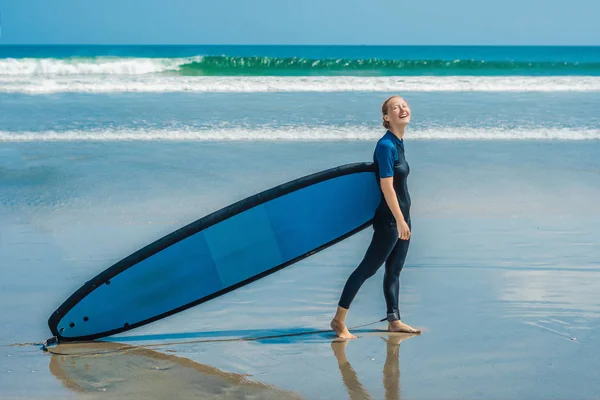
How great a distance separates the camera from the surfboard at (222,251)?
351 centimetres

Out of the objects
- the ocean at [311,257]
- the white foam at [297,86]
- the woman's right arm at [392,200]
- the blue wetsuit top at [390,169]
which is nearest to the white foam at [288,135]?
the ocean at [311,257]

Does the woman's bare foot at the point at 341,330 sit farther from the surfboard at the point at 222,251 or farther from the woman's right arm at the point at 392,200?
the woman's right arm at the point at 392,200

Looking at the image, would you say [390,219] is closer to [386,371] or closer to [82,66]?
[386,371]

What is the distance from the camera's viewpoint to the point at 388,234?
11.3 feet

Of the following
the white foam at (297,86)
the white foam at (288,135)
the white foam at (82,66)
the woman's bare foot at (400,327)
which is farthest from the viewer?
the white foam at (82,66)

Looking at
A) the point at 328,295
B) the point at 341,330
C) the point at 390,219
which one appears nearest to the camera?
the point at 390,219

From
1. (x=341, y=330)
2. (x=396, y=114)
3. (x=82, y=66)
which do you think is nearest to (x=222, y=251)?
(x=341, y=330)

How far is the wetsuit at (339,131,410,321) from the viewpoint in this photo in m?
3.30

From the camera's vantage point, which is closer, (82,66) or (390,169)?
(390,169)

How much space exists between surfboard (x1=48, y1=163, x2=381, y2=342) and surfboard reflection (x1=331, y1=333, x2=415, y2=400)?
0.56 meters

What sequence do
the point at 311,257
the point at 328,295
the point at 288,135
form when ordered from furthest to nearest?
the point at 288,135 < the point at 311,257 < the point at 328,295

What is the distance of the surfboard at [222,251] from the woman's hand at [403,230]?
10.1 inches

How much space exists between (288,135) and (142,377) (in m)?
7.71

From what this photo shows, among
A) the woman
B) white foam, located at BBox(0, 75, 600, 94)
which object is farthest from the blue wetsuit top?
white foam, located at BBox(0, 75, 600, 94)
